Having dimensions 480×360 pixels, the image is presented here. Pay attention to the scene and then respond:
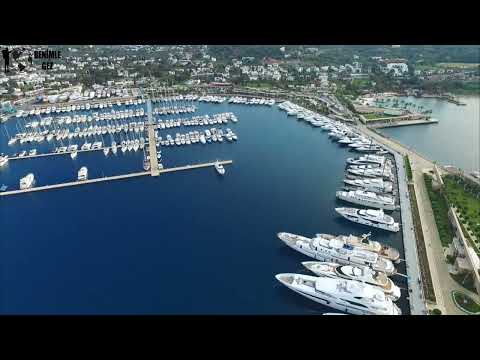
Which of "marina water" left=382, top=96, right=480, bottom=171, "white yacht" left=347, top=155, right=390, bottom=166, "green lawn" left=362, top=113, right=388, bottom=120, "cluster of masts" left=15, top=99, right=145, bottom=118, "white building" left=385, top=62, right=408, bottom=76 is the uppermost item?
"white building" left=385, top=62, right=408, bottom=76

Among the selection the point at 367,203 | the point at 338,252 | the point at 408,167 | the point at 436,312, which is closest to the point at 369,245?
the point at 338,252

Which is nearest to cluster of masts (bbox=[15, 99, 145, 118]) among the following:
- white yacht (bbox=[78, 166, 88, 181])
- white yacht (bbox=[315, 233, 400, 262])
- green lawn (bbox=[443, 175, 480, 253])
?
white yacht (bbox=[78, 166, 88, 181])

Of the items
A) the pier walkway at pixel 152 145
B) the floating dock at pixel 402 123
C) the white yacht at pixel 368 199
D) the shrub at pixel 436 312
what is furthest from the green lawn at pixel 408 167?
the pier walkway at pixel 152 145

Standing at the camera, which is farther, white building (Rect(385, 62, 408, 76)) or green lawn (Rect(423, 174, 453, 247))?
white building (Rect(385, 62, 408, 76))

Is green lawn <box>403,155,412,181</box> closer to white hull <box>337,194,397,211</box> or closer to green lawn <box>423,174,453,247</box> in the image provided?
green lawn <box>423,174,453,247</box>

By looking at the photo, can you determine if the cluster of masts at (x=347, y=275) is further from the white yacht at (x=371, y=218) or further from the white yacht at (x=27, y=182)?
the white yacht at (x=27, y=182)

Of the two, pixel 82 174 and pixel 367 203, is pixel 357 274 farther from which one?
pixel 82 174

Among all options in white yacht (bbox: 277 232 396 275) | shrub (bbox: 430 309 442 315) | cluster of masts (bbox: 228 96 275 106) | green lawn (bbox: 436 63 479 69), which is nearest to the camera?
shrub (bbox: 430 309 442 315)
